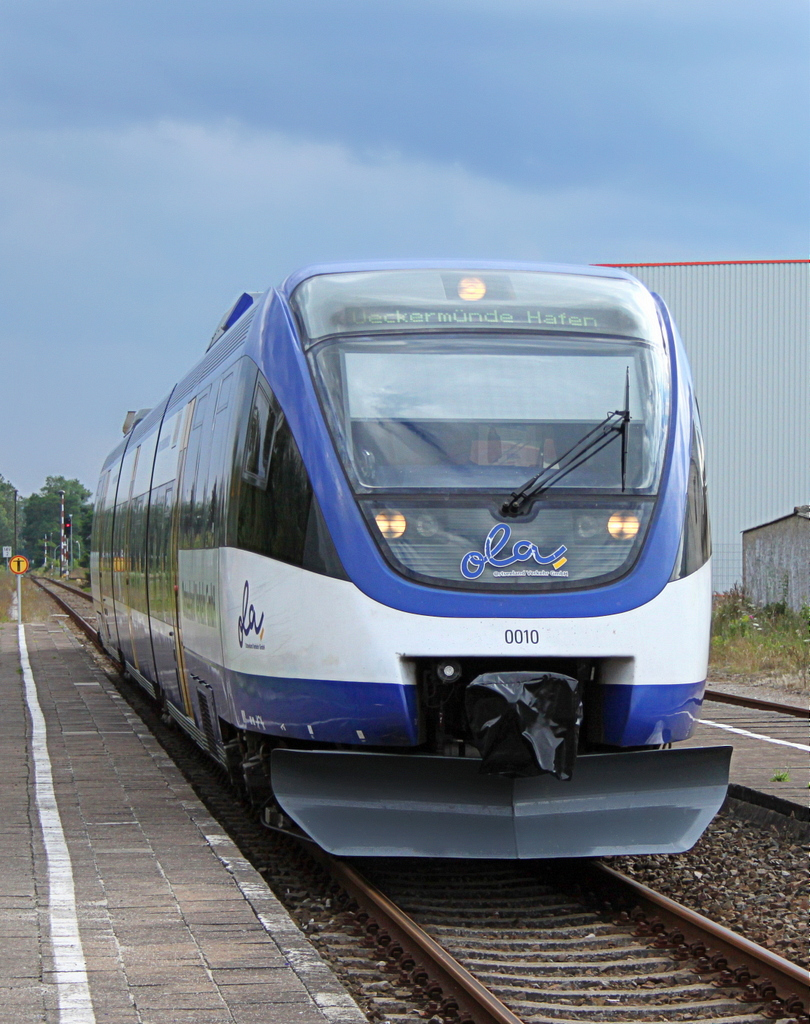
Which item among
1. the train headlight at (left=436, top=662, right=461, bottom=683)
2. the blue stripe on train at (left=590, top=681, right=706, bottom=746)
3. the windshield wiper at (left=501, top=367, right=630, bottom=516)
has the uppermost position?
the windshield wiper at (left=501, top=367, right=630, bottom=516)

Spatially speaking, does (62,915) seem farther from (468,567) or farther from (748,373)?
(748,373)

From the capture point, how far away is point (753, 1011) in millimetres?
5312

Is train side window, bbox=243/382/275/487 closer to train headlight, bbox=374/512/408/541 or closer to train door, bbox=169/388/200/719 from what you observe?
train headlight, bbox=374/512/408/541

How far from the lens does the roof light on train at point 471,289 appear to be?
25.9 feet

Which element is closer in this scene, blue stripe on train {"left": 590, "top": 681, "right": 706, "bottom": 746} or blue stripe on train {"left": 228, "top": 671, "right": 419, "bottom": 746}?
blue stripe on train {"left": 228, "top": 671, "right": 419, "bottom": 746}

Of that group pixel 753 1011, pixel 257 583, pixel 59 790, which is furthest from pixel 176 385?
pixel 753 1011

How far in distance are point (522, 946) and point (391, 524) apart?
202 centimetres

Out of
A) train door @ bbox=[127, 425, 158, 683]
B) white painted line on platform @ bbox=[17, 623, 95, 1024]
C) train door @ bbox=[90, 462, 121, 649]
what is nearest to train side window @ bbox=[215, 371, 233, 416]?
white painted line on platform @ bbox=[17, 623, 95, 1024]

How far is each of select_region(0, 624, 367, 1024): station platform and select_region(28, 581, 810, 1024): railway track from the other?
37cm

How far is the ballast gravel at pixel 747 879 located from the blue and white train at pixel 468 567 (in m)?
0.52

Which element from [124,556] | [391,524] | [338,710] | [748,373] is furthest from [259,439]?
[748,373]

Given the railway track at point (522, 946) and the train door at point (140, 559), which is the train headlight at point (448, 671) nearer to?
the railway track at point (522, 946)

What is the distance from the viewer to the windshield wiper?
6988 mm

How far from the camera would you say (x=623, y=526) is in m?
7.08
